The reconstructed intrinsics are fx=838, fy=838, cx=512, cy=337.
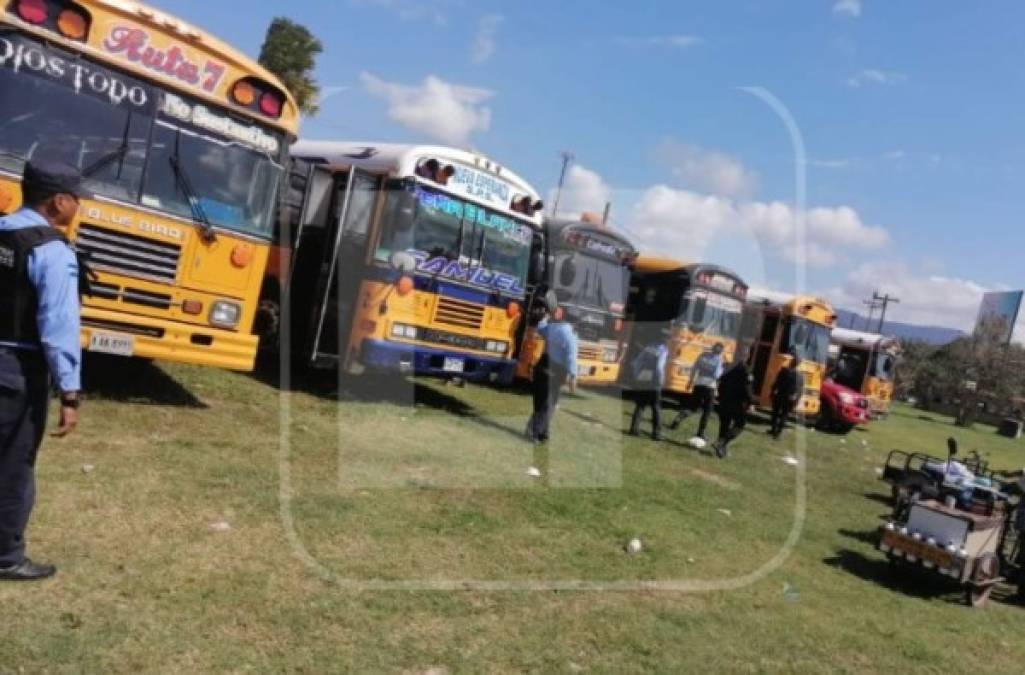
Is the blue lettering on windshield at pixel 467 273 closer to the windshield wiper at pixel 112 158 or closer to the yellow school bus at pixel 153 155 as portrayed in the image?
the yellow school bus at pixel 153 155

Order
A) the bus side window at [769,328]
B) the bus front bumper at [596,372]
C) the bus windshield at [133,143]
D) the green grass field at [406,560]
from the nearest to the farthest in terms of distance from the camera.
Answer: the green grass field at [406,560], the bus windshield at [133,143], the bus front bumper at [596,372], the bus side window at [769,328]

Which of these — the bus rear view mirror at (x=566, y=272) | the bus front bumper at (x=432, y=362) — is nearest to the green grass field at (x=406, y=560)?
the bus front bumper at (x=432, y=362)

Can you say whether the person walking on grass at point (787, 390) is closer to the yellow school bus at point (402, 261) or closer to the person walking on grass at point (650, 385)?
the person walking on grass at point (650, 385)

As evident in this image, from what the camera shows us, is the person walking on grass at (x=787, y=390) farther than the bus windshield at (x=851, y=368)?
No

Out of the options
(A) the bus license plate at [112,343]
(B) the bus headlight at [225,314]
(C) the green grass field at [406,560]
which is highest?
(B) the bus headlight at [225,314]

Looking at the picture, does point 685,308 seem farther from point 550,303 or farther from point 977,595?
point 977,595

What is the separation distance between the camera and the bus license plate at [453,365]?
10.8 m

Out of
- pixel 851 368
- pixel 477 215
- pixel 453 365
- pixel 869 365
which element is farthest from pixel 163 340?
pixel 851 368

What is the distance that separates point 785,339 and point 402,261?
1226 cm

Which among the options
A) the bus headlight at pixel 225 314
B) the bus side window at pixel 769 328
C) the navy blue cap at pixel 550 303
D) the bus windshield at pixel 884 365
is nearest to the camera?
the bus headlight at pixel 225 314

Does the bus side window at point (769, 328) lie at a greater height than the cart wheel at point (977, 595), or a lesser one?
greater

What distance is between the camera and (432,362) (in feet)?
34.7

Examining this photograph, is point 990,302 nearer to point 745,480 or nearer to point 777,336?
point 777,336

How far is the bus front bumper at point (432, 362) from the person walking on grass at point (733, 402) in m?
3.41
